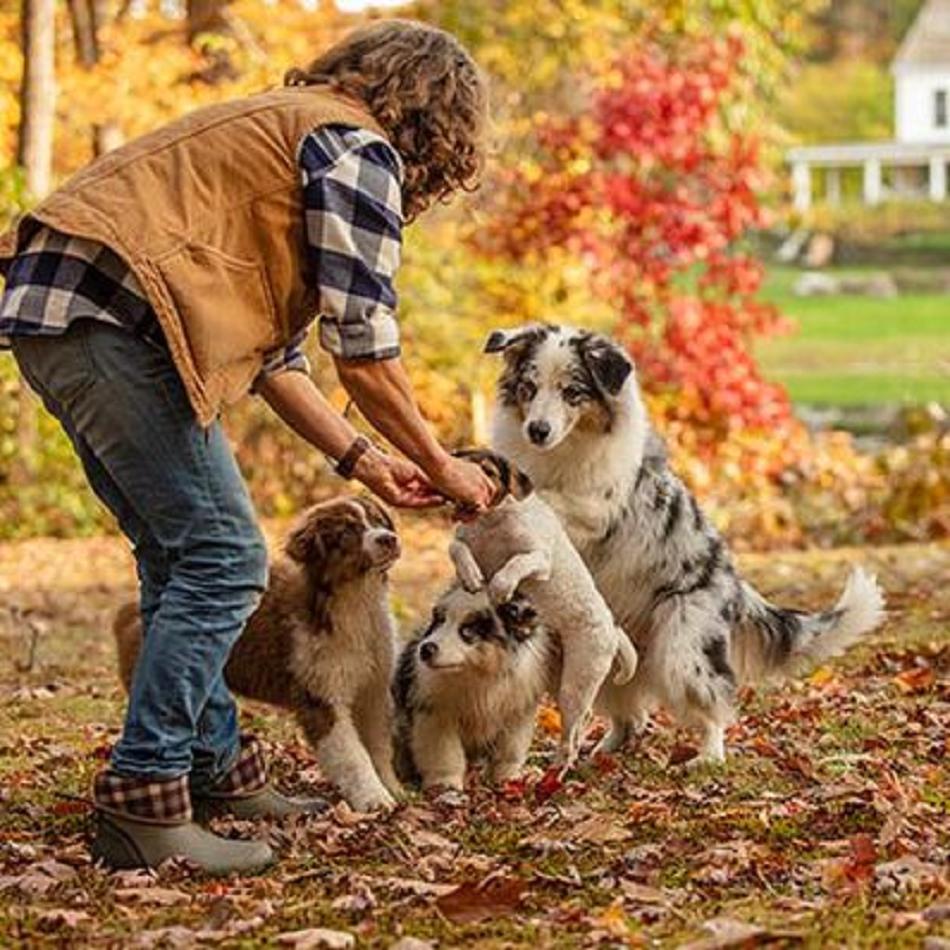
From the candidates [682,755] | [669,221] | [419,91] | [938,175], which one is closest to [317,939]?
[419,91]

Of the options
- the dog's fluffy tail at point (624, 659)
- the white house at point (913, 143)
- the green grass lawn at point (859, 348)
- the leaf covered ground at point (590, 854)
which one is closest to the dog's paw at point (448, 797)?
the leaf covered ground at point (590, 854)

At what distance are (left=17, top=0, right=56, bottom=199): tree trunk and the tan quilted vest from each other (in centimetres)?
1105

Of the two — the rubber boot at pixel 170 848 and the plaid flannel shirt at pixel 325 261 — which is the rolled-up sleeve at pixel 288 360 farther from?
the rubber boot at pixel 170 848

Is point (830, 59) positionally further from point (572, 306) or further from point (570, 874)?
point (570, 874)

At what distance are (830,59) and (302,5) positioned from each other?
25.0 meters

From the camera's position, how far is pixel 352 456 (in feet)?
18.7

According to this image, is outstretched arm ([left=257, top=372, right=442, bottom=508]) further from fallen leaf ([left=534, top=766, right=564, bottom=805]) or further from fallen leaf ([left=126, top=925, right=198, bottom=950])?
fallen leaf ([left=126, top=925, right=198, bottom=950])

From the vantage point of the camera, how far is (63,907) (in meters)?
5.09

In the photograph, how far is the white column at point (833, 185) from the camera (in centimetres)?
3800

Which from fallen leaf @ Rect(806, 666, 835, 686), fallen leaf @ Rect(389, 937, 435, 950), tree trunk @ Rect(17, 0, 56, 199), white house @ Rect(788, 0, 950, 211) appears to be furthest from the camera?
white house @ Rect(788, 0, 950, 211)

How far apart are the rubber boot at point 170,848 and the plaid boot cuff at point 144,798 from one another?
Result: 0.01 m

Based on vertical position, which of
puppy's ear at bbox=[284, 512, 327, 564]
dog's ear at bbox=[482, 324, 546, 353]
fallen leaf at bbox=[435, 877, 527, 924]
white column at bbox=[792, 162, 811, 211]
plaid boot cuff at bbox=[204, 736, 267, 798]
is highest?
dog's ear at bbox=[482, 324, 546, 353]

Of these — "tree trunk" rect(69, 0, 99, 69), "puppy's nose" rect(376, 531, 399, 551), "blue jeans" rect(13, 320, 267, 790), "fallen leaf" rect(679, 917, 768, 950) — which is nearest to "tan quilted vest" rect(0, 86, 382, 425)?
"blue jeans" rect(13, 320, 267, 790)

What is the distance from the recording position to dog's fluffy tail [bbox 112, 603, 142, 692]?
23.3ft
